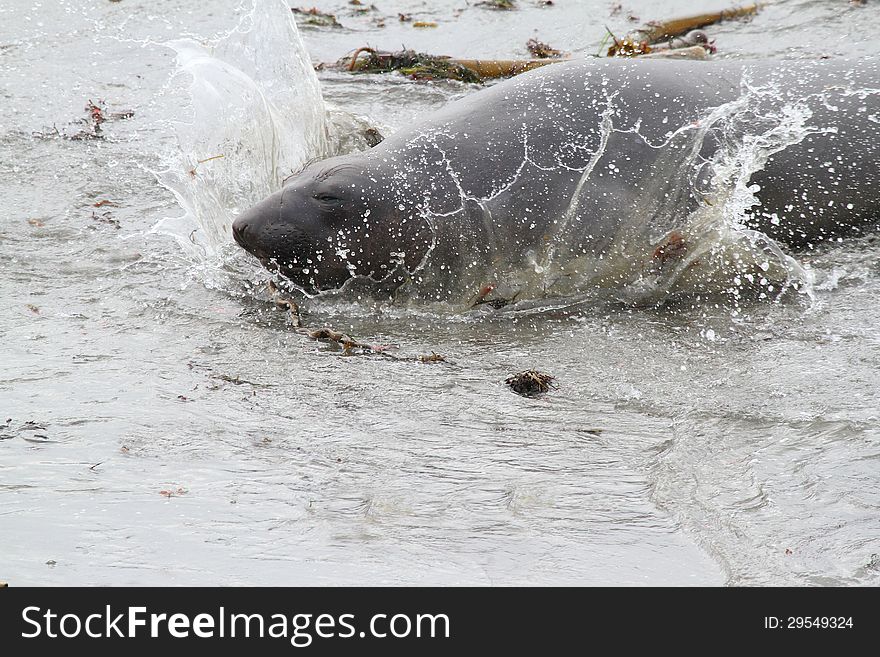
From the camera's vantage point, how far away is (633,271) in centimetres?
568

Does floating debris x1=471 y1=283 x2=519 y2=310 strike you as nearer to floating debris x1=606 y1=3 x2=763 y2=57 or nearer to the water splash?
the water splash

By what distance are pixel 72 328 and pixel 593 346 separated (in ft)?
7.36

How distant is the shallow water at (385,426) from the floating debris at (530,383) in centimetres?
8

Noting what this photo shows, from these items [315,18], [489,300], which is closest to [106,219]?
[489,300]

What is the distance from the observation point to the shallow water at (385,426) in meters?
3.32

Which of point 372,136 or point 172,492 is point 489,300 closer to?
point 372,136

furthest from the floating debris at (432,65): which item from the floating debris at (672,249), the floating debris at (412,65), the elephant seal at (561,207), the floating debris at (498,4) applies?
the floating debris at (672,249)

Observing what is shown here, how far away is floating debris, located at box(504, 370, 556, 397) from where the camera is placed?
455 cm

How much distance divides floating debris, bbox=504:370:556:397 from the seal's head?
1.27 m

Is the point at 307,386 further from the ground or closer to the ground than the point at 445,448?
further from the ground

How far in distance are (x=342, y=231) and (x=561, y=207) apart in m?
1.07

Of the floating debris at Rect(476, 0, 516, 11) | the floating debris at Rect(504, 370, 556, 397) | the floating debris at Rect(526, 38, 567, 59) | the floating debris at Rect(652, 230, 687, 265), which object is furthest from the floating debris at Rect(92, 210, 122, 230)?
the floating debris at Rect(476, 0, 516, 11)
